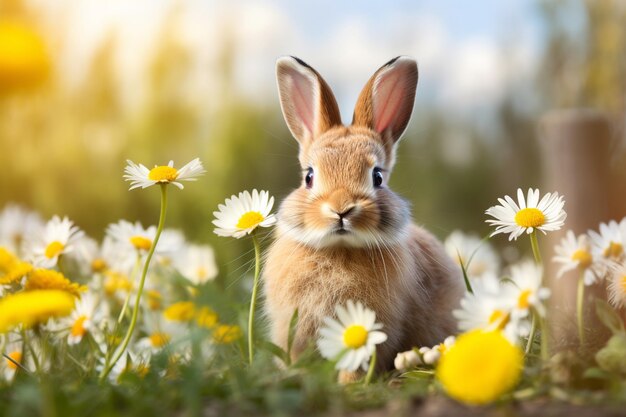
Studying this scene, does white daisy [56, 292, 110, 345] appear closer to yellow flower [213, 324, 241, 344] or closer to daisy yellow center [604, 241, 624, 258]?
yellow flower [213, 324, 241, 344]

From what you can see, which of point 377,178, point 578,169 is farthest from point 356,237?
point 578,169

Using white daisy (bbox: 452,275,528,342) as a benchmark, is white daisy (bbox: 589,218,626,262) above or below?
above

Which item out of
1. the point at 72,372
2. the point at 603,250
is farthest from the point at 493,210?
the point at 72,372

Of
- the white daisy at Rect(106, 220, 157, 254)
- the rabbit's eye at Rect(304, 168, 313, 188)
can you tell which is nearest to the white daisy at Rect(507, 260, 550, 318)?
the rabbit's eye at Rect(304, 168, 313, 188)

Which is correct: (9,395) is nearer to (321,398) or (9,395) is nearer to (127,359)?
(127,359)

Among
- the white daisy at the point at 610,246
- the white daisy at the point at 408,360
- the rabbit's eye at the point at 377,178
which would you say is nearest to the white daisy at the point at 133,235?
Answer: the rabbit's eye at the point at 377,178

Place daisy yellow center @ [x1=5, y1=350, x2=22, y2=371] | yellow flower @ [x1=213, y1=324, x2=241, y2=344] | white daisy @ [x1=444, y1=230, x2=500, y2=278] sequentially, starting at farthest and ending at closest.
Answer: white daisy @ [x1=444, y1=230, x2=500, y2=278] → daisy yellow center @ [x1=5, y1=350, x2=22, y2=371] → yellow flower @ [x1=213, y1=324, x2=241, y2=344]

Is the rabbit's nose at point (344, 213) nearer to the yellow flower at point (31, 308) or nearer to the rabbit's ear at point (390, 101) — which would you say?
the rabbit's ear at point (390, 101)
